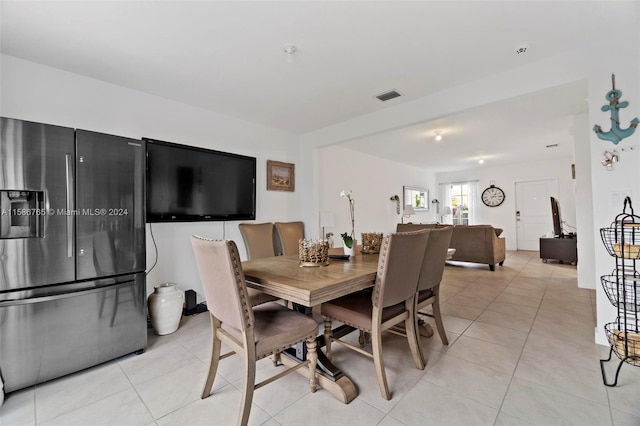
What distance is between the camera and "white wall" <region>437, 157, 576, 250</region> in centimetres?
688

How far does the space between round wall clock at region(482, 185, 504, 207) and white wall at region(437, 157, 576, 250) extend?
94 mm

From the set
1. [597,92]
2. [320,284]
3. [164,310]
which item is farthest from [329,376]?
[597,92]

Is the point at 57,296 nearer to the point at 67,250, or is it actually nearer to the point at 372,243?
the point at 67,250

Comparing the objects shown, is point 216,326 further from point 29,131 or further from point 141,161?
point 29,131

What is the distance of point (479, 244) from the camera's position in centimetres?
515

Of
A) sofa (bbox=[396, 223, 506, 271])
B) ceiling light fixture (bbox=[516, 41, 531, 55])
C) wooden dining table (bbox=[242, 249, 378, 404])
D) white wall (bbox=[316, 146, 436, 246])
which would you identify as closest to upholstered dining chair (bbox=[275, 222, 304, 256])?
white wall (bbox=[316, 146, 436, 246])

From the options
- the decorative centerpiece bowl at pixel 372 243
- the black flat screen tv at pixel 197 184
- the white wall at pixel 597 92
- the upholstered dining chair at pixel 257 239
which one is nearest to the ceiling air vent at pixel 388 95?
the white wall at pixel 597 92

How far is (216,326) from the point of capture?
1.70m

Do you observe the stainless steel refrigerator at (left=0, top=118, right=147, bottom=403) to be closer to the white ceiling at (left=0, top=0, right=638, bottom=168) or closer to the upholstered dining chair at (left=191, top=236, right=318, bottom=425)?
the white ceiling at (left=0, top=0, right=638, bottom=168)

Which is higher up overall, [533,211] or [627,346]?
[533,211]

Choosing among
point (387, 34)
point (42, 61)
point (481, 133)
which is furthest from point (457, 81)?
point (42, 61)

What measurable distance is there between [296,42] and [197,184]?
1942 mm

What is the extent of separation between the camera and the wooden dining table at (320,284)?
4.48ft

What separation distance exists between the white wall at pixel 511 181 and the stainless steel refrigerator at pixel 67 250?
8.64 metres
